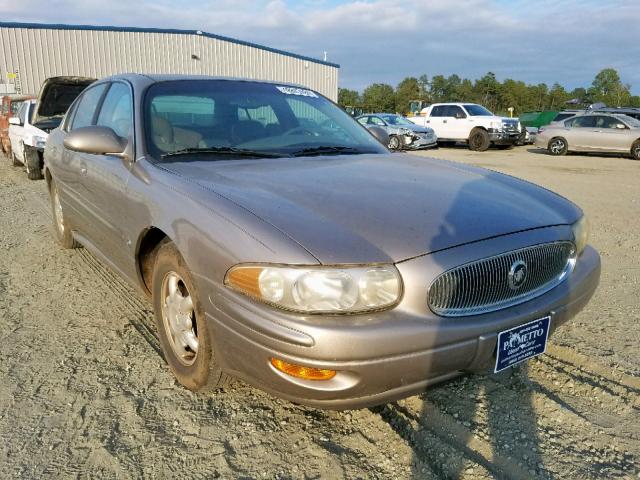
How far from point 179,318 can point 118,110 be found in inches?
66.2

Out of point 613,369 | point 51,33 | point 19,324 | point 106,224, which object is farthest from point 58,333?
point 51,33

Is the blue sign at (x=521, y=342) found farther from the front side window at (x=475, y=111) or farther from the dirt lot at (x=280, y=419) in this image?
the front side window at (x=475, y=111)

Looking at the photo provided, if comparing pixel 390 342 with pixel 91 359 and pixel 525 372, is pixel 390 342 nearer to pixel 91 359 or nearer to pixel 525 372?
pixel 525 372

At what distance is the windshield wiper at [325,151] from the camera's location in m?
3.06

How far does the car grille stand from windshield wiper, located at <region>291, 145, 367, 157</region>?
4.63 ft

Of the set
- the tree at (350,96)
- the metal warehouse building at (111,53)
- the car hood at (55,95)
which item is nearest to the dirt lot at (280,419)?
the car hood at (55,95)

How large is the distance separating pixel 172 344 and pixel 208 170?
901 mm

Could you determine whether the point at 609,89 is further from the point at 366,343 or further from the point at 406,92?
the point at 366,343

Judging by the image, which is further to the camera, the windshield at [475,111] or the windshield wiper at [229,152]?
the windshield at [475,111]

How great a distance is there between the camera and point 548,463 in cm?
203

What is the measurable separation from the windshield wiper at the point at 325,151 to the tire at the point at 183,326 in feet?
3.30

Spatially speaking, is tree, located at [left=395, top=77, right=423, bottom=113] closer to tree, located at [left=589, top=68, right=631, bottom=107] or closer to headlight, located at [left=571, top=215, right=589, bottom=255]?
tree, located at [left=589, top=68, right=631, bottom=107]

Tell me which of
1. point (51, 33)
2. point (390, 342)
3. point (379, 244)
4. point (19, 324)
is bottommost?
point (19, 324)

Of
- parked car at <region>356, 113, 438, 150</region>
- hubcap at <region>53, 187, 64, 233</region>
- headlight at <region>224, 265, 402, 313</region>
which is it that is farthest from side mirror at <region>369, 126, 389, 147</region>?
parked car at <region>356, 113, 438, 150</region>
